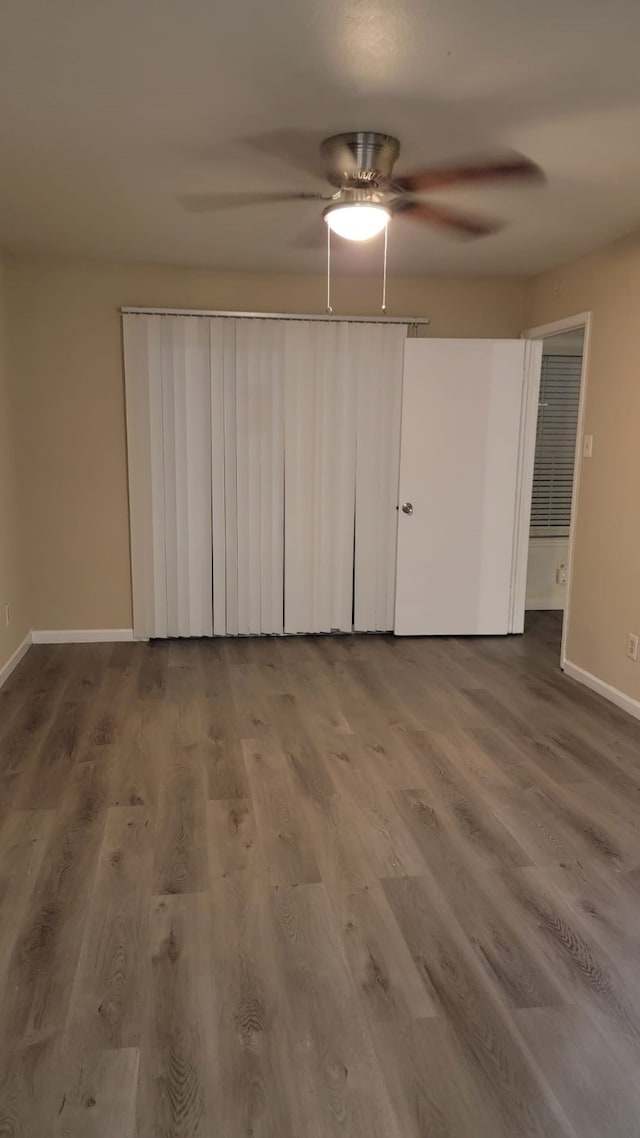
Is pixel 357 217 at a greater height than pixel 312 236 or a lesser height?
lesser

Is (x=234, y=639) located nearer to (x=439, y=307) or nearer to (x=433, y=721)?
(x=433, y=721)

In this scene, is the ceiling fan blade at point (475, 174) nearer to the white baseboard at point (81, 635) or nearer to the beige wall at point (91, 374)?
the beige wall at point (91, 374)

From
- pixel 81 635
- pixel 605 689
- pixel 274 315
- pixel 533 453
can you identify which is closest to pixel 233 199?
pixel 274 315

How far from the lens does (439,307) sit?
497 centimetres

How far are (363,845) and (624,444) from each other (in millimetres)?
2546

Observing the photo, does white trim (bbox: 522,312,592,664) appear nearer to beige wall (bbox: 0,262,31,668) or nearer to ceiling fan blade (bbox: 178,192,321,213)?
ceiling fan blade (bbox: 178,192,321,213)

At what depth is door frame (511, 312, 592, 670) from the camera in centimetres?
427

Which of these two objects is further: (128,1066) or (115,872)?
(115,872)

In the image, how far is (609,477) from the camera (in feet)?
13.1

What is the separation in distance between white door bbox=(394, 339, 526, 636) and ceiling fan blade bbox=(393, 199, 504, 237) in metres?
1.12

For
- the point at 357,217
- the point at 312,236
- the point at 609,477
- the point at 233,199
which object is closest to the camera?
the point at 357,217

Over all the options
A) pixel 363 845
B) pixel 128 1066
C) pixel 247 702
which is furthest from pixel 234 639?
pixel 128 1066

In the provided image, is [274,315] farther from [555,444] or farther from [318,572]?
[555,444]

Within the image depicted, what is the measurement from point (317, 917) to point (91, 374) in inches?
144
